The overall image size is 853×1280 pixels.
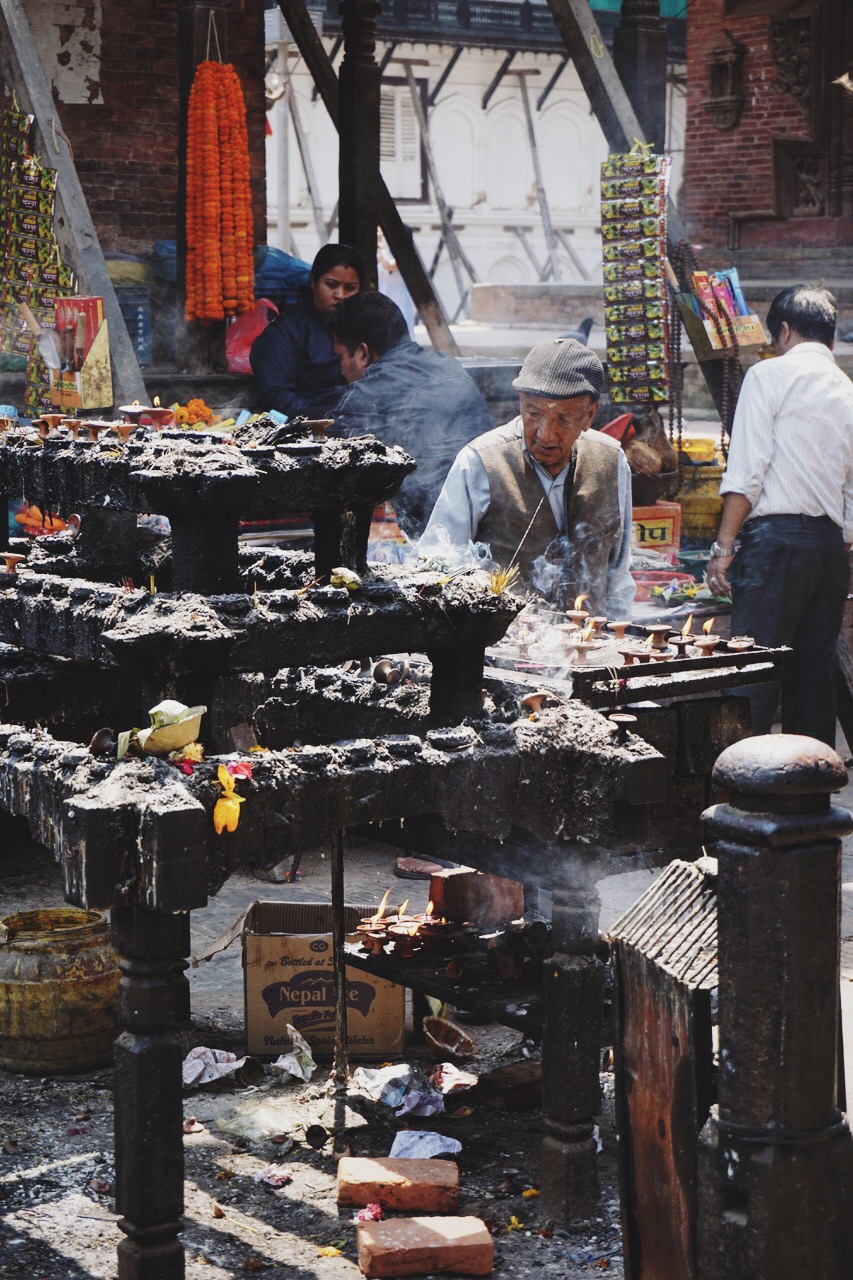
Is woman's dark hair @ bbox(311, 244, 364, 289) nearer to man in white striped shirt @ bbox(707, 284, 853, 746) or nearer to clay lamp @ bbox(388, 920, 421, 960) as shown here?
man in white striped shirt @ bbox(707, 284, 853, 746)

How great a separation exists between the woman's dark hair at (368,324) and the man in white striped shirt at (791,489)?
2138mm

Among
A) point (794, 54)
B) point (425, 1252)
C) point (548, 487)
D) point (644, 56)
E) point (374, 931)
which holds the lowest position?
point (425, 1252)

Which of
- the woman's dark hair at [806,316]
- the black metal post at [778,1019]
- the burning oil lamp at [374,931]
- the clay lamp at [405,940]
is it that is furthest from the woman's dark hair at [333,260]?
the black metal post at [778,1019]

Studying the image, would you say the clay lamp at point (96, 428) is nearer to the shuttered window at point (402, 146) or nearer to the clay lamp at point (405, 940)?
the clay lamp at point (405, 940)

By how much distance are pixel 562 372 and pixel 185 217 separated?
4.29m

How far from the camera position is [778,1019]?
8.09 ft

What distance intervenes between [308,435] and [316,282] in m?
5.02

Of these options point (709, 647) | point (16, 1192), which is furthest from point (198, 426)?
point (16, 1192)

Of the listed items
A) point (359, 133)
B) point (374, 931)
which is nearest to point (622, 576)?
Answer: point (374, 931)

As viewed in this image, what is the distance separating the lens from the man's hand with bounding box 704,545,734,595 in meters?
6.83

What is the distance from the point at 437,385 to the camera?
7.88 metres

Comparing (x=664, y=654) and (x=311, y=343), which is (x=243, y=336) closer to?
(x=311, y=343)

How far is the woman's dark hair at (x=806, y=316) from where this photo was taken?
21.7ft

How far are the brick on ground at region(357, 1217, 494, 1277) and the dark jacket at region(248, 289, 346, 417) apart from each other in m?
5.69
